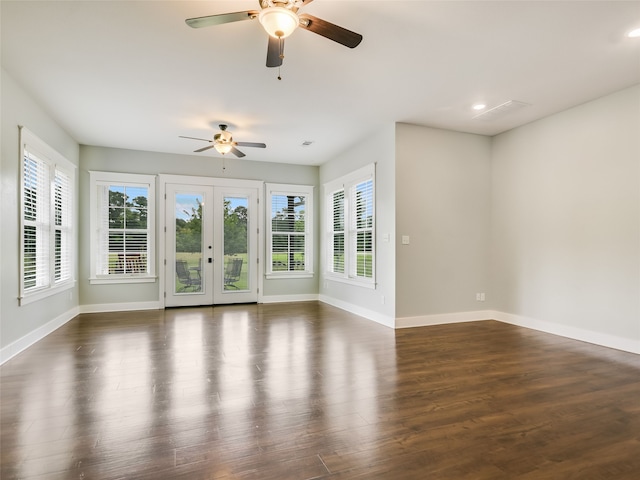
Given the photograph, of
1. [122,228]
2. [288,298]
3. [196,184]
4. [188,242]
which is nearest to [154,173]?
[196,184]

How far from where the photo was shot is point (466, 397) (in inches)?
107

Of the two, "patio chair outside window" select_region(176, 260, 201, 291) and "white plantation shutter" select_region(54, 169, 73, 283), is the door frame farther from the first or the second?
"white plantation shutter" select_region(54, 169, 73, 283)

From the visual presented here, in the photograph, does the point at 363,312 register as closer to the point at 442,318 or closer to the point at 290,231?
the point at 442,318

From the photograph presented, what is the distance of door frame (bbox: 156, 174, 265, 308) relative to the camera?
6.58 meters

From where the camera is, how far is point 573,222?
14.6 feet

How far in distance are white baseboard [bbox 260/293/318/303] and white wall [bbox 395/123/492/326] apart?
9.57ft

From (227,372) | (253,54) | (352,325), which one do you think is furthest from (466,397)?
(253,54)

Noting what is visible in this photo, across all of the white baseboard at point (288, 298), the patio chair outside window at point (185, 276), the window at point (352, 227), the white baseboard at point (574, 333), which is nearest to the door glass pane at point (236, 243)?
the white baseboard at point (288, 298)

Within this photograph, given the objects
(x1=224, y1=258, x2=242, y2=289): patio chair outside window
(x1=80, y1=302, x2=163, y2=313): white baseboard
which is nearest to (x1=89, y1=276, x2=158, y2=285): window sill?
(x1=80, y1=302, x2=163, y2=313): white baseboard

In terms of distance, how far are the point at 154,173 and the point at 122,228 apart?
1155 mm

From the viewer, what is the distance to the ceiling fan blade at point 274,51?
7.89 feet

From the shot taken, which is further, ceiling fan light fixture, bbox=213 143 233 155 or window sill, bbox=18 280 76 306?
ceiling fan light fixture, bbox=213 143 233 155

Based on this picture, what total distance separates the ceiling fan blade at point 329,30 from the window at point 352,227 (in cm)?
321

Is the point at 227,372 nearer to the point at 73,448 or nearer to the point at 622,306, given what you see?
the point at 73,448
